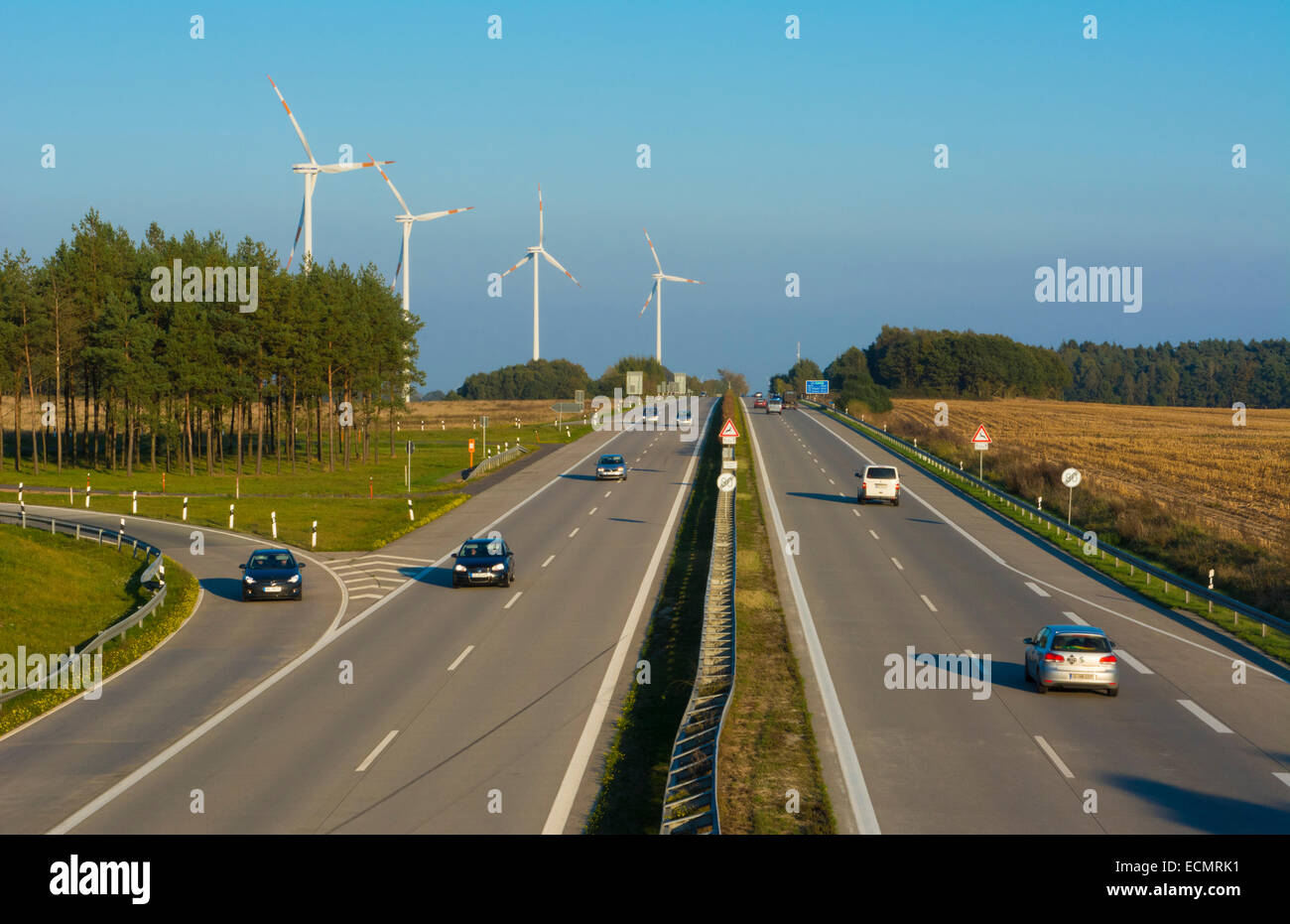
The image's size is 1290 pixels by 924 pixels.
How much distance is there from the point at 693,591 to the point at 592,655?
25.6 feet

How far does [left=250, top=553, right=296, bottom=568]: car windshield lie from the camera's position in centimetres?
3344

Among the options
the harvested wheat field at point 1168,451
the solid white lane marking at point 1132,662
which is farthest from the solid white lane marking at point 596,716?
the harvested wheat field at point 1168,451

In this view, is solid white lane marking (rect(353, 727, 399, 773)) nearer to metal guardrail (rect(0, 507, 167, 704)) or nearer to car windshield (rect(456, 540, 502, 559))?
metal guardrail (rect(0, 507, 167, 704))

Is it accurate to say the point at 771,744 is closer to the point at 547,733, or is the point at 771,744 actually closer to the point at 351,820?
the point at 547,733

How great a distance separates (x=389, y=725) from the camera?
20.2m

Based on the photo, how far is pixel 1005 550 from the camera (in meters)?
40.7

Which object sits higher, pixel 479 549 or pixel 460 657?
pixel 479 549

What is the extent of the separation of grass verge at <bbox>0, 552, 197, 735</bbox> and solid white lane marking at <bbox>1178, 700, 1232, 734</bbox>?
68.0ft

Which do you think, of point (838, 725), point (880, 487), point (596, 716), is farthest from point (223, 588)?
point (880, 487)

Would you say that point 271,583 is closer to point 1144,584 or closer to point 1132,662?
point 1132,662

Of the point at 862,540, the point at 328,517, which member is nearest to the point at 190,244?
the point at 328,517

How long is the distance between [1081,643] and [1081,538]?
2252cm

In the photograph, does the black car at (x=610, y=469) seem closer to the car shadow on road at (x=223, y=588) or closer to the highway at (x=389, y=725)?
the highway at (x=389, y=725)

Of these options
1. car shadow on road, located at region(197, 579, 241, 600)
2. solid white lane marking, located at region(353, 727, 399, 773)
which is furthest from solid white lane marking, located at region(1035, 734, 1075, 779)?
car shadow on road, located at region(197, 579, 241, 600)
